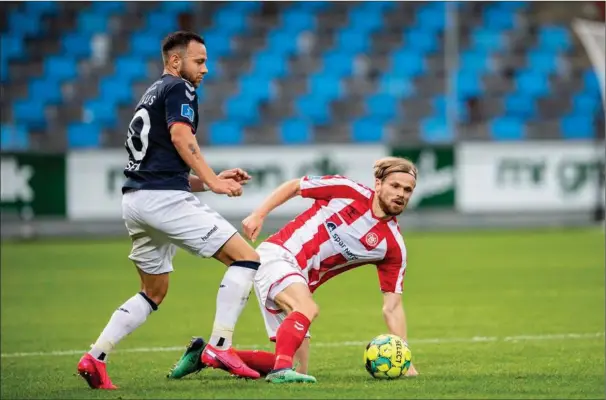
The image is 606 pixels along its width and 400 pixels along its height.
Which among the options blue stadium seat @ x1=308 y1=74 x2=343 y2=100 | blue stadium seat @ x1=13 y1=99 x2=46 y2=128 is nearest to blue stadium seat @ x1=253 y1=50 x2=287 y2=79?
blue stadium seat @ x1=308 y1=74 x2=343 y2=100

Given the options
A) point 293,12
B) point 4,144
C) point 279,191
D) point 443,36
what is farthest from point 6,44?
point 279,191

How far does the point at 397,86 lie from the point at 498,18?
300 centimetres

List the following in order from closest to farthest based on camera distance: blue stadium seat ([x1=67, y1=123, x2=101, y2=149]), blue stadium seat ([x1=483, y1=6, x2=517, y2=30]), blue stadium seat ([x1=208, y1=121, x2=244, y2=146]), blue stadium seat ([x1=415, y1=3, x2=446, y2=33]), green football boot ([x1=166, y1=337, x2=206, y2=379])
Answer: green football boot ([x1=166, y1=337, x2=206, y2=379]) → blue stadium seat ([x1=67, y1=123, x2=101, y2=149]) → blue stadium seat ([x1=208, y1=121, x2=244, y2=146]) → blue stadium seat ([x1=415, y1=3, x2=446, y2=33]) → blue stadium seat ([x1=483, y1=6, x2=517, y2=30])

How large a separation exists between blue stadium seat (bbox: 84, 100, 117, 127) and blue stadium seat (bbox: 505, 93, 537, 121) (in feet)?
25.7

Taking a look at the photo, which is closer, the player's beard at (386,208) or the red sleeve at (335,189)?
the player's beard at (386,208)

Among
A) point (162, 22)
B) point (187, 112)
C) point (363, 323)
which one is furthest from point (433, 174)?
point (187, 112)

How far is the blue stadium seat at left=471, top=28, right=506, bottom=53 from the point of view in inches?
947

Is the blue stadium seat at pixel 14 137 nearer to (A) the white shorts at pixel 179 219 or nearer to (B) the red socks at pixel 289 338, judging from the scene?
(A) the white shorts at pixel 179 219

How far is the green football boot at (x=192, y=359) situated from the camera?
646 cm

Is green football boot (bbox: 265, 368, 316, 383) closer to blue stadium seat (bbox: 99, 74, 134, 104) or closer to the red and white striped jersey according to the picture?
the red and white striped jersey

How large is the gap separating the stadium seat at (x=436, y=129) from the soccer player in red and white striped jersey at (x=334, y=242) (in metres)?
15.8

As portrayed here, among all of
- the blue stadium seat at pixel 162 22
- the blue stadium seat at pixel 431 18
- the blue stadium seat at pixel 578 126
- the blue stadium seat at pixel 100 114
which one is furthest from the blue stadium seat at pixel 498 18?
the blue stadium seat at pixel 100 114

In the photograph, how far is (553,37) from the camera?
24375 mm

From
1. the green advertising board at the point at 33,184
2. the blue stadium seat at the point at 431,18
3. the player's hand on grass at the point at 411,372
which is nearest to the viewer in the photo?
the player's hand on grass at the point at 411,372
